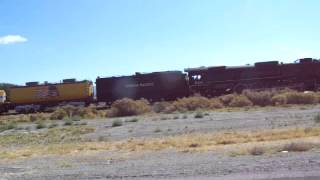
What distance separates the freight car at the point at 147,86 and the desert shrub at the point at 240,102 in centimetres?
1309

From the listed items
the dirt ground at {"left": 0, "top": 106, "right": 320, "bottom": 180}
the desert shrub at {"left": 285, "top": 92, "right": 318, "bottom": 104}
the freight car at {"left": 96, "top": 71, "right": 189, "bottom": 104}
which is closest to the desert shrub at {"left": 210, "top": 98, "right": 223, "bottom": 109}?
the desert shrub at {"left": 285, "top": 92, "right": 318, "bottom": 104}

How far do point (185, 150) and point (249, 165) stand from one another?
568 centimetres

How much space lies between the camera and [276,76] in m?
67.7

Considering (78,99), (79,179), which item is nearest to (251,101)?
(78,99)

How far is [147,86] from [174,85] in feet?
10.4

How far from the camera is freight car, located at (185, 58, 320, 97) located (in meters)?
67.1

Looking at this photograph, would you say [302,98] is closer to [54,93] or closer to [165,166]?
[54,93]

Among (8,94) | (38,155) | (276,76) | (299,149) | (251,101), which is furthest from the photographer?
(8,94)

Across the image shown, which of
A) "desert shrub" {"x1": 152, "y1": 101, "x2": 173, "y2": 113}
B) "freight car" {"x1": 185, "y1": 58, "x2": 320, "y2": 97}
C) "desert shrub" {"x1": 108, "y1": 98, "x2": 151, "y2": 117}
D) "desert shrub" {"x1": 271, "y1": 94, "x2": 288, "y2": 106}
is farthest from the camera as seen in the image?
"freight car" {"x1": 185, "y1": 58, "x2": 320, "y2": 97}

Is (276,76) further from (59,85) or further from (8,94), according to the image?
(8,94)

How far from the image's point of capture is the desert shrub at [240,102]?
54906 mm

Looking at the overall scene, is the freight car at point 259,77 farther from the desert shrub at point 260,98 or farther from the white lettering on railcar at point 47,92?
the white lettering on railcar at point 47,92

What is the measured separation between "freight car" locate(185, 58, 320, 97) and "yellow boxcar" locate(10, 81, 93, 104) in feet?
43.2

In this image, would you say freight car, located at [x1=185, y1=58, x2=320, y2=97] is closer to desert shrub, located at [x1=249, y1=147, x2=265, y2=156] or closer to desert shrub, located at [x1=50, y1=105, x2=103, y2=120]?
desert shrub, located at [x1=50, y1=105, x2=103, y2=120]
